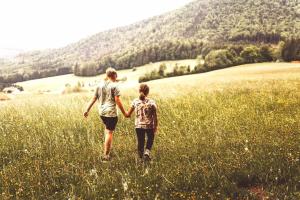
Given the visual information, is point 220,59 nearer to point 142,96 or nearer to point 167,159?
point 142,96

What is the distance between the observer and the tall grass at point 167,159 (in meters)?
5.00

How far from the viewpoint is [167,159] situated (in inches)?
249

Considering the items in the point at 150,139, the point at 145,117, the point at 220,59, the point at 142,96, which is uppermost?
the point at 220,59

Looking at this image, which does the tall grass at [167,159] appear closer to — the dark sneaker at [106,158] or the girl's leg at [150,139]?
the dark sneaker at [106,158]

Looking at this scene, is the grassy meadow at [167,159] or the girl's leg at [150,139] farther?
the girl's leg at [150,139]

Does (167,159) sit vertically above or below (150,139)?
below

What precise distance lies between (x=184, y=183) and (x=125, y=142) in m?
3.05

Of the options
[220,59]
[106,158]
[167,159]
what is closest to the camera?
[167,159]

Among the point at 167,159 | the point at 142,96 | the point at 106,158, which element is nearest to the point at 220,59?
the point at 142,96

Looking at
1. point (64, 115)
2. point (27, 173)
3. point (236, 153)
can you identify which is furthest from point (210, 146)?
point (64, 115)

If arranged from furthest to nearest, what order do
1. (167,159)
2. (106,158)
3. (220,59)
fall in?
(220,59) < (106,158) < (167,159)

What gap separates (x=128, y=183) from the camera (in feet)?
17.1

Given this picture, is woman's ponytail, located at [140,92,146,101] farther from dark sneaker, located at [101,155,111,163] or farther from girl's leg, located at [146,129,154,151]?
dark sneaker, located at [101,155,111,163]

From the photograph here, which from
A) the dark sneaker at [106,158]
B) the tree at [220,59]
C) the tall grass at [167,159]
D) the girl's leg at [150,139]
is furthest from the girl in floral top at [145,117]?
the tree at [220,59]
